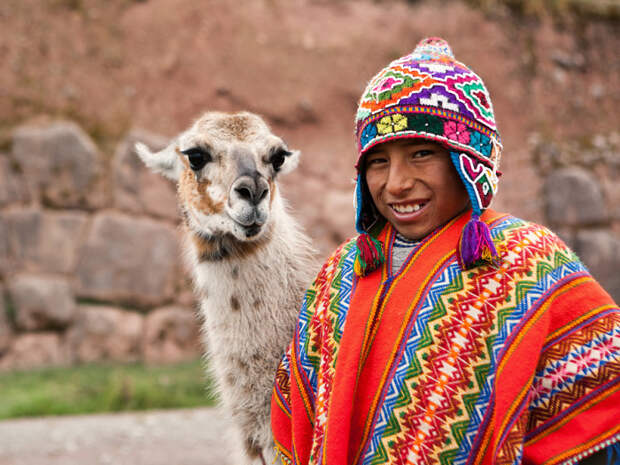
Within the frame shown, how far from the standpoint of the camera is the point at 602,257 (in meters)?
7.15

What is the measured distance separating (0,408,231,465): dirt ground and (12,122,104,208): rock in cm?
222

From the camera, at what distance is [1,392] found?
17.9 feet

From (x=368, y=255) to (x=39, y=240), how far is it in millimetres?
5480

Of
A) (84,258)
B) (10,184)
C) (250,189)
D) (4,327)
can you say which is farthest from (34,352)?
(250,189)

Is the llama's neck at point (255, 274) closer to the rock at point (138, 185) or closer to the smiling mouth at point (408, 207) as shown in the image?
the smiling mouth at point (408, 207)

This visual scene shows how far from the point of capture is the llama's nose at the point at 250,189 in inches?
82.3

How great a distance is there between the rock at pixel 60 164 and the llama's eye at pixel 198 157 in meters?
4.49

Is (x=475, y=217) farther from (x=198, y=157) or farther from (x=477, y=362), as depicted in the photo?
(x=198, y=157)

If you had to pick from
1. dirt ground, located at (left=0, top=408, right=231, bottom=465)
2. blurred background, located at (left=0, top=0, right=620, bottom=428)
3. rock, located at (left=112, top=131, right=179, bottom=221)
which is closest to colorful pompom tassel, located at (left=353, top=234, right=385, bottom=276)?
dirt ground, located at (left=0, top=408, right=231, bottom=465)

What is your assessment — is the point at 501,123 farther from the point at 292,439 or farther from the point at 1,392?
the point at 292,439

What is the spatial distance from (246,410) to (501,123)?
20.0 ft

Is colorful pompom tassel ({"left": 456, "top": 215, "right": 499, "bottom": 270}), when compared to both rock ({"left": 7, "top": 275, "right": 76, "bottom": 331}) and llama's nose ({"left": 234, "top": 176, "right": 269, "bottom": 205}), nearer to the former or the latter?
llama's nose ({"left": 234, "top": 176, "right": 269, "bottom": 205})

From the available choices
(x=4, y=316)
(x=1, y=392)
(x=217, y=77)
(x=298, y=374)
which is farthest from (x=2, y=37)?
(x=298, y=374)

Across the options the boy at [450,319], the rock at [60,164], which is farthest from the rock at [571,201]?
the boy at [450,319]
